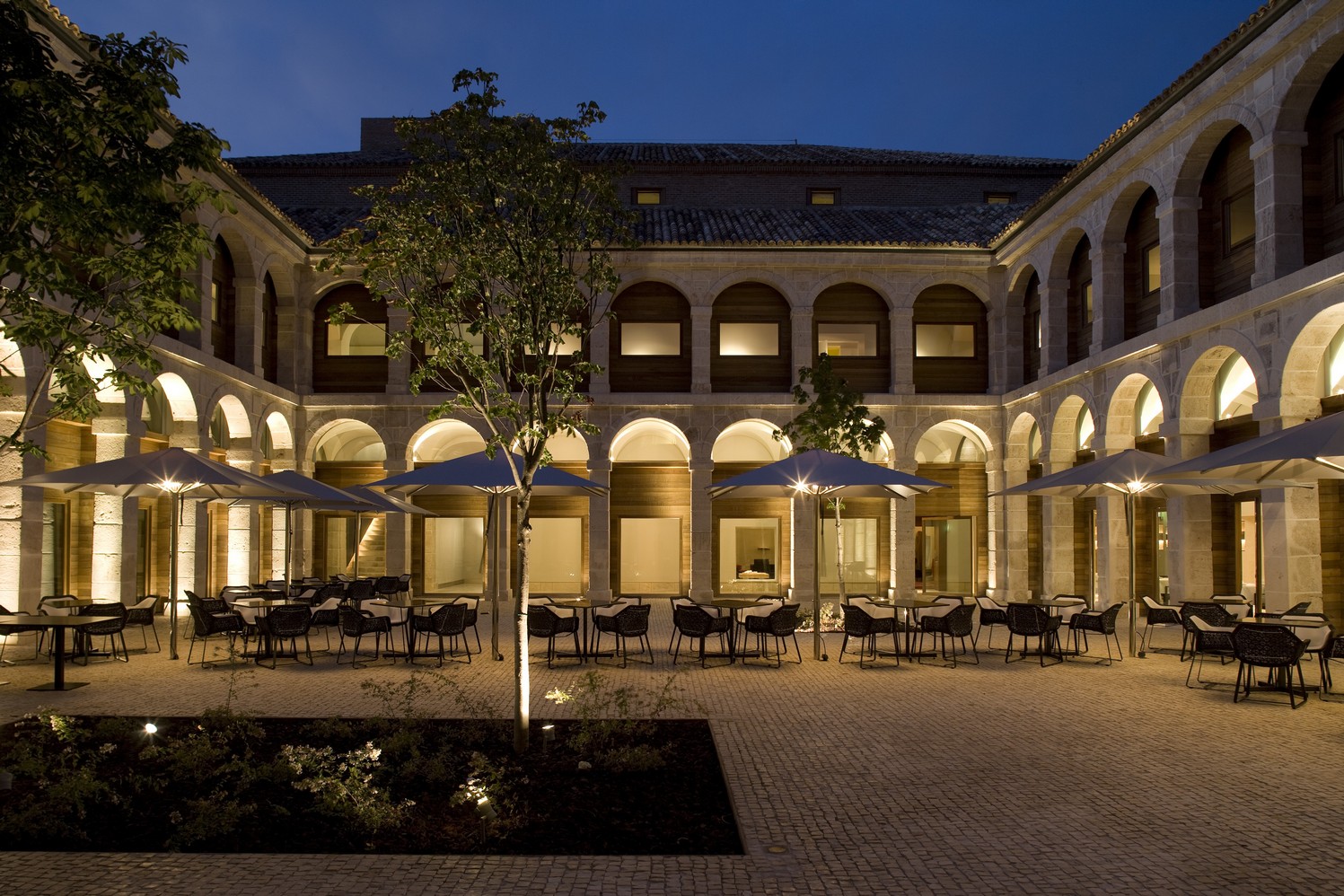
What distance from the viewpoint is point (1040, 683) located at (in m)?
12.2

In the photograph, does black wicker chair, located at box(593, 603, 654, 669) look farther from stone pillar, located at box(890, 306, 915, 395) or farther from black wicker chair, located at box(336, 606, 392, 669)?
stone pillar, located at box(890, 306, 915, 395)

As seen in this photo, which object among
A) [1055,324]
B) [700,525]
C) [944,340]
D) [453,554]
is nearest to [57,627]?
[453,554]

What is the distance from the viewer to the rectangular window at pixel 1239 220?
16.2m

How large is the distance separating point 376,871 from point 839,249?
71.5 ft

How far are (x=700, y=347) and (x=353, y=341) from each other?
9476mm

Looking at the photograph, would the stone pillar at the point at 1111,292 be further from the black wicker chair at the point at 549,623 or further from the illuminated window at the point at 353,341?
the illuminated window at the point at 353,341

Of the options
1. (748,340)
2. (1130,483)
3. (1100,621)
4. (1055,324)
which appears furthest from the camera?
(748,340)

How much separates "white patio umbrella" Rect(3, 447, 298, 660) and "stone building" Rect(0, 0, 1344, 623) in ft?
10.8

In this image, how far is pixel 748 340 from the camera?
2594cm

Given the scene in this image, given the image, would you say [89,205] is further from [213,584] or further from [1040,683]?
[213,584]

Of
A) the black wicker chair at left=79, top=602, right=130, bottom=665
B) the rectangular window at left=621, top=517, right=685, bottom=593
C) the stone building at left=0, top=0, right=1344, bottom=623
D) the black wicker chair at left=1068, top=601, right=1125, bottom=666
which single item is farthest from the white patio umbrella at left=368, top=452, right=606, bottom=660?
the rectangular window at left=621, top=517, right=685, bottom=593

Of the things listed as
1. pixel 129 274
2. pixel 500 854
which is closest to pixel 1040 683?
pixel 500 854

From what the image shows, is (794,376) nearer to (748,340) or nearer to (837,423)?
(748,340)

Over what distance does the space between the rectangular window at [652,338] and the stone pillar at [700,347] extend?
821mm
